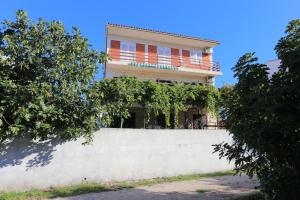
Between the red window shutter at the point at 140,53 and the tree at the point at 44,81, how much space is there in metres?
14.9

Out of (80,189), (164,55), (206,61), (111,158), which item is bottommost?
(80,189)

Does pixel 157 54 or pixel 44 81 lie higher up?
pixel 157 54

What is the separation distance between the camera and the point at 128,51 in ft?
85.3

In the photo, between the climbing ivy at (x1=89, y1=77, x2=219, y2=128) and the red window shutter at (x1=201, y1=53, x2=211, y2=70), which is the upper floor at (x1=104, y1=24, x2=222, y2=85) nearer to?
the red window shutter at (x1=201, y1=53, x2=211, y2=70)

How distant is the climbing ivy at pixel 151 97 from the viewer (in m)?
11.2

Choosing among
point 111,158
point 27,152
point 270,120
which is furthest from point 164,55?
point 270,120

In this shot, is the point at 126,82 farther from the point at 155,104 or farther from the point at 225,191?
the point at 155,104

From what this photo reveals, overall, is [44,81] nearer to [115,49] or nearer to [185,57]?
[115,49]

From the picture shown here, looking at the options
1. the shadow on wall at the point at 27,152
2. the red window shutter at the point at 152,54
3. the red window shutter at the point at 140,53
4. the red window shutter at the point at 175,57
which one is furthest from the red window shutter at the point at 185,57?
the shadow on wall at the point at 27,152

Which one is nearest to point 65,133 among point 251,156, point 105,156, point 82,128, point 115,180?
point 82,128

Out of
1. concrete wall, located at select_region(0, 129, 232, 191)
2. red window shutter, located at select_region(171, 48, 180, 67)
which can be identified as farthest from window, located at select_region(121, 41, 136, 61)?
concrete wall, located at select_region(0, 129, 232, 191)

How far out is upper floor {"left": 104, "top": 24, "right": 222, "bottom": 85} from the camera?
2520 cm

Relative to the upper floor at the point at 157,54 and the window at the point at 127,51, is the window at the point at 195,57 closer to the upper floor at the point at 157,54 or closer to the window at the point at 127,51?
the upper floor at the point at 157,54

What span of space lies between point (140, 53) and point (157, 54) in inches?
63.0
